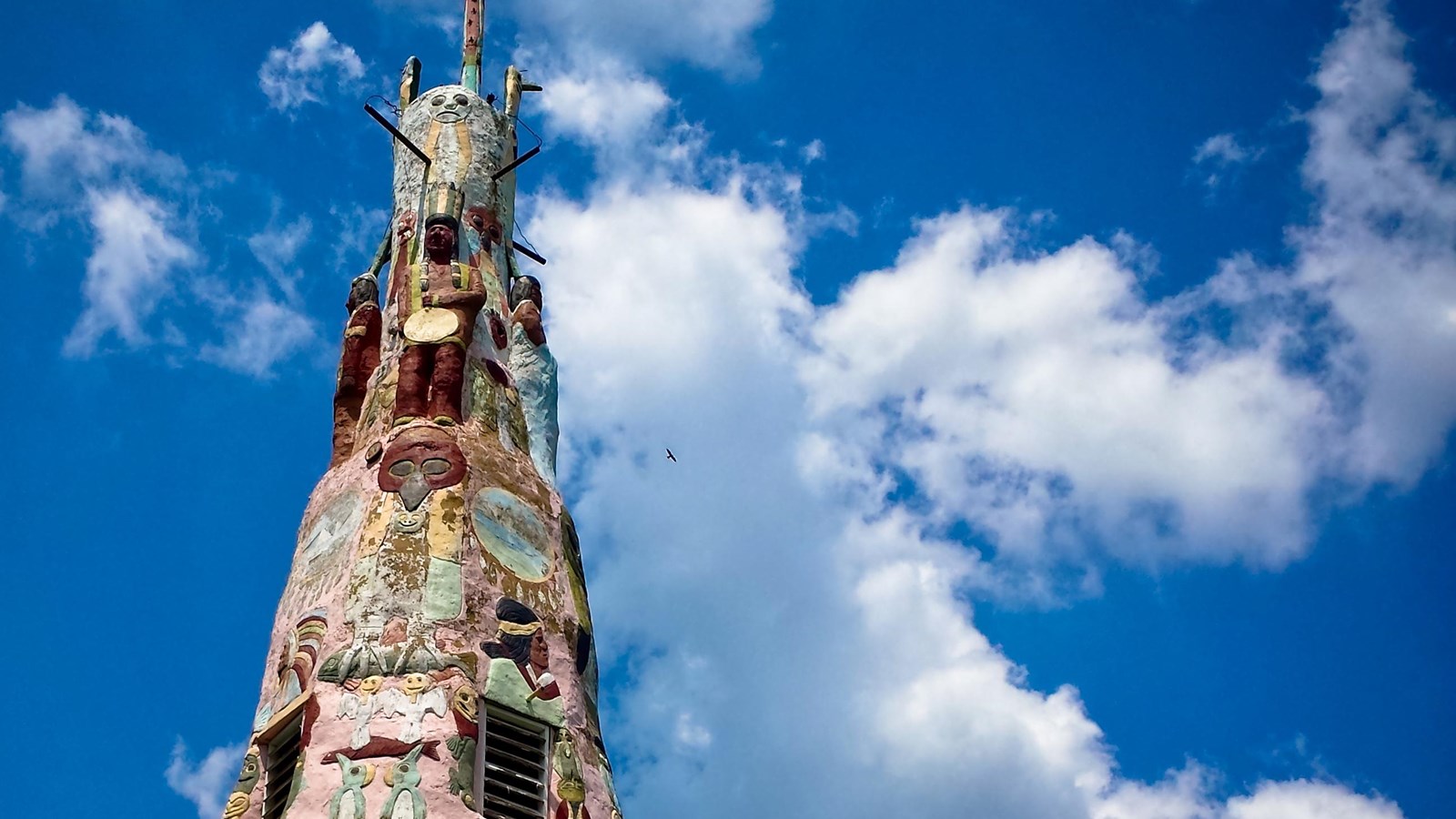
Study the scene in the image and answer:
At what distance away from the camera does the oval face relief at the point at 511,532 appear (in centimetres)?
2623

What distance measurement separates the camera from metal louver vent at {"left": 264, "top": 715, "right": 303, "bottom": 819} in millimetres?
23203

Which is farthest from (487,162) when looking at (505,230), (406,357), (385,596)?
(385,596)

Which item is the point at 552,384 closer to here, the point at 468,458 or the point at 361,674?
the point at 468,458

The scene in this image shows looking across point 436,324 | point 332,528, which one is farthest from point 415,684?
point 436,324

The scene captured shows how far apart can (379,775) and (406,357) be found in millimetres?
8379

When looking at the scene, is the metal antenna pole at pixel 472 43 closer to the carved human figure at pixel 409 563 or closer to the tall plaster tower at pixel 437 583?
the tall plaster tower at pixel 437 583

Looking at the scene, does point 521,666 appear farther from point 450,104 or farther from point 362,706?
point 450,104

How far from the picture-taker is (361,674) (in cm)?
2359

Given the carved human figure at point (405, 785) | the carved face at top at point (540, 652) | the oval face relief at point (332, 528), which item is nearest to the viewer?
the carved human figure at point (405, 785)

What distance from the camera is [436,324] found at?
29.3 metres

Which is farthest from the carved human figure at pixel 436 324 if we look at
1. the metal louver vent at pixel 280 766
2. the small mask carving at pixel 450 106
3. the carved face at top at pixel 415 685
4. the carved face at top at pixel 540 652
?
the metal louver vent at pixel 280 766

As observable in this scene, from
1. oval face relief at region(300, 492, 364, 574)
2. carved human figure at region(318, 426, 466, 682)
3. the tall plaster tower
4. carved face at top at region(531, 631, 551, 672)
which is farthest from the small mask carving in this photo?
carved face at top at region(531, 631, 551, 672)

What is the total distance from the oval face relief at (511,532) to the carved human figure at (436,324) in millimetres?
1694

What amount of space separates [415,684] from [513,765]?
5.31ft
